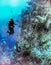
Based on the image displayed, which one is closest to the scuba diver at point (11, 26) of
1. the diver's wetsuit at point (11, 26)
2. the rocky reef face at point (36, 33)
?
the diver's wetsuit at point (11, 26)

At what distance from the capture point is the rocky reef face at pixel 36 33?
2391 millimetres

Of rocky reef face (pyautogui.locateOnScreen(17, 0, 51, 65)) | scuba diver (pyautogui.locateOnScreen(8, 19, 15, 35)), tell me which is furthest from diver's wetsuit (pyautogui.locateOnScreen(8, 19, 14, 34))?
rocky reef face (pyautogui.locateOnScreen(17, 0, 51, 65))

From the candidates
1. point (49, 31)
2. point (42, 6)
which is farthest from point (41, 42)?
point (42, 6)

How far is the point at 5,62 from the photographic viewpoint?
8.11 ft

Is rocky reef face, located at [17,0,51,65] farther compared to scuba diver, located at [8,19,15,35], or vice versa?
scuba diver, located at [8,19,15,35]

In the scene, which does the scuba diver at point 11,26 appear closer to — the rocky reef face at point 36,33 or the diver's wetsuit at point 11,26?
the diver's wetsuit at point 11,26

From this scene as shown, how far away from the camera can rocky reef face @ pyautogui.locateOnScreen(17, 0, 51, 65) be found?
7.84ft

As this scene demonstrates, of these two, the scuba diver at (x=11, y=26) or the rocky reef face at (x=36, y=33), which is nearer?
the rocky reef face at (x=36, y=33)

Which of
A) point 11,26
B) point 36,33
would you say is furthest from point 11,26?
point 36,33

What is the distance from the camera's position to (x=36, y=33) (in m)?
2.59

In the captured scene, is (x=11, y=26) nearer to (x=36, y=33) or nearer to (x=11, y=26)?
(x=11, y=26)

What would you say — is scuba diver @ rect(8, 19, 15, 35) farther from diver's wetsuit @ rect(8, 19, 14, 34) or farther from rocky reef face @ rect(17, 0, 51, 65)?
rocky reef face @ rect(17, 0, 51, 65)

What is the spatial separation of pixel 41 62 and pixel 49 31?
0.43m

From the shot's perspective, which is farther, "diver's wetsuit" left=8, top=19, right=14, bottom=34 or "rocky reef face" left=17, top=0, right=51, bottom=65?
"diver's wetsuit" left=8, top=19, right=14, bottom=34
